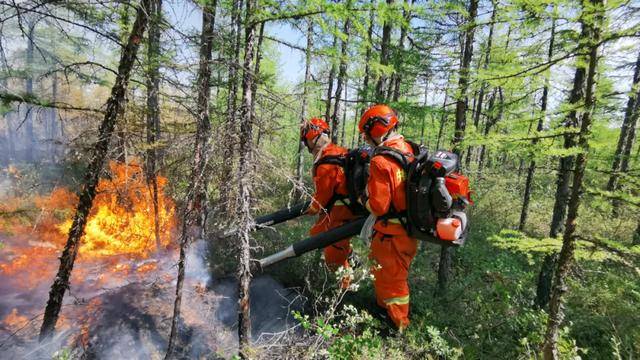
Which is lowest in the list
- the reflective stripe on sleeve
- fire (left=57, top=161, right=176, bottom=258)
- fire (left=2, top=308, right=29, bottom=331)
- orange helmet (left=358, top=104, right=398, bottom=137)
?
fire (left=2, top=308, right=29, bottom=331)

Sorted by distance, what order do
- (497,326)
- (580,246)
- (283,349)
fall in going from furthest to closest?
(497,326), (283,349), (580,246)

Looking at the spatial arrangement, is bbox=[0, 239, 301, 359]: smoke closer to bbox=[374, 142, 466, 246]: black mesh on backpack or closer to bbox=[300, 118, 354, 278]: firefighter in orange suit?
bbox=[300, 118, 354, 278]: firefighter in orange suit

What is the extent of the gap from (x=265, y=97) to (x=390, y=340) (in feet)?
11.6

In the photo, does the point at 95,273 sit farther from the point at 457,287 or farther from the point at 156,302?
the point at 457,287

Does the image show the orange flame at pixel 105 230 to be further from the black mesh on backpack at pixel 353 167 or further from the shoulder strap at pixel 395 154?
the shoulder strap at pixel 395 154

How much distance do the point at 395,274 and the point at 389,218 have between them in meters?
0.81

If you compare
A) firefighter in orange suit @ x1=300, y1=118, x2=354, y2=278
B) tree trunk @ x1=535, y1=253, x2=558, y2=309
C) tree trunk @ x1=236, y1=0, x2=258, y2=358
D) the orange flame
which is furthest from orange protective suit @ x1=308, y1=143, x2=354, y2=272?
the orange flame

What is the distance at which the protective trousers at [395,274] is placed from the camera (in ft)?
15.9

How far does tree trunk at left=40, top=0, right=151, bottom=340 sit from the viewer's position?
486 cm

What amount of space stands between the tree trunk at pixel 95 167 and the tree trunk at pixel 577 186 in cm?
528

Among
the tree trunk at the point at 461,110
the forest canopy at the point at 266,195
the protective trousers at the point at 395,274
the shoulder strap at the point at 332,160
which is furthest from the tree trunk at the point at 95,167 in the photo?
the tree trunk at the point at 461,110

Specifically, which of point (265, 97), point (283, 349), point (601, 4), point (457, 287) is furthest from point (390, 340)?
point (601, 4)

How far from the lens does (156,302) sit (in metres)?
6.32

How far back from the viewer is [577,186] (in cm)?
319
